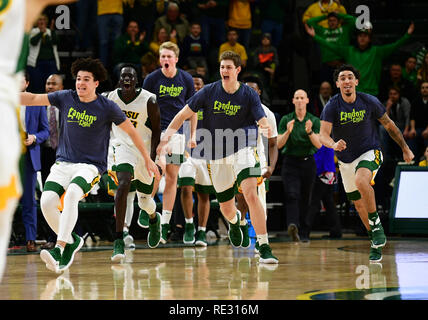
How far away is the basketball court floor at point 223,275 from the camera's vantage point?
6.19m

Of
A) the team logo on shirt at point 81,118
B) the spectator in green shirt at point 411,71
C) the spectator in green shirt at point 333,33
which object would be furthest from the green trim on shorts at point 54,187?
the spectator in green shirt at point 411,71

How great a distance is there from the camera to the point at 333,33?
16.0 meters

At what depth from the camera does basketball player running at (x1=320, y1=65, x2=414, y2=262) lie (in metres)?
9.48

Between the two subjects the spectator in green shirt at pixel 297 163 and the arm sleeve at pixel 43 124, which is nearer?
the arm sleeve at pixel 43 124

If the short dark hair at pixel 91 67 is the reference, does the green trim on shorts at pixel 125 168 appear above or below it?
below

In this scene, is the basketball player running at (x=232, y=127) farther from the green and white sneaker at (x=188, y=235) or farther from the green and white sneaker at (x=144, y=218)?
the green and white sneaker at (x=188, y=235)

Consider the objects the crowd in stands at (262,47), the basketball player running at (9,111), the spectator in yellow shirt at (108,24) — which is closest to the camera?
the basketball player running at (9,111)

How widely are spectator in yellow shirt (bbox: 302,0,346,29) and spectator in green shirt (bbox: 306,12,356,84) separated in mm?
233

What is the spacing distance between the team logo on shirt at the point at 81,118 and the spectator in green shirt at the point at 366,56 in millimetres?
8006

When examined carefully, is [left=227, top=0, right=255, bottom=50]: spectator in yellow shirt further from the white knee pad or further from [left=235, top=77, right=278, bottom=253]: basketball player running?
the white knee pad

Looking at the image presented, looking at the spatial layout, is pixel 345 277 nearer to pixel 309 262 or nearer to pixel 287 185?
pixel 309 262

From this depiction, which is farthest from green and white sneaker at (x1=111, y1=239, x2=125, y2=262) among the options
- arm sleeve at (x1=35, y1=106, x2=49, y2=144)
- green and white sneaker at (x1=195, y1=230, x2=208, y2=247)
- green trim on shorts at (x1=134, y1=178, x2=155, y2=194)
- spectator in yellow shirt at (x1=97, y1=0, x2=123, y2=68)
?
spectator in yellow shirt at (x1=97, y1=0, x2=123, y2=68)

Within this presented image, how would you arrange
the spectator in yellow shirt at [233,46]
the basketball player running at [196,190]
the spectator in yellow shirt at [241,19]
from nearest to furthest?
the basketball player running at [196,190]
the spectator in yellow shirt at [233,46]
the spectator in yellow shirt at [241,19]

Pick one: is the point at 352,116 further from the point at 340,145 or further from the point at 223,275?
the point at 223,275
